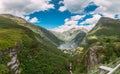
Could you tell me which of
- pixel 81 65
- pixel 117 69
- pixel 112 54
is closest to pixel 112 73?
pixel 117 69

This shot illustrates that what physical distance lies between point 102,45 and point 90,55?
262 inches

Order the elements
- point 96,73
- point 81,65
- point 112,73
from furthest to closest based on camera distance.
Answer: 1. point 81,65
2. point 96,73
3. point 112,73

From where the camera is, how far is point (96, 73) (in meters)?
31.0

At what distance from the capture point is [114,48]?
114875 mm

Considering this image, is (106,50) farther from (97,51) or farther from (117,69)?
(117,69)

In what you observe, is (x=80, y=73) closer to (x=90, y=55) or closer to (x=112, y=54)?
(x=90, y=55)

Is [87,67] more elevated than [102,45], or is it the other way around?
[102,45]

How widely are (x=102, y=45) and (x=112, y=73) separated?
104 meters

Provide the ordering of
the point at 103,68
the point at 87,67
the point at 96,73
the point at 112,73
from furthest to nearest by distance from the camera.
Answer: the point at 87,67 → the point at 96,73 → the point at 103,68 → the point at 112,73

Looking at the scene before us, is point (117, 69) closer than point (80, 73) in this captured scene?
Yes

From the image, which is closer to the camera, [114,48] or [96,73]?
[96,73]

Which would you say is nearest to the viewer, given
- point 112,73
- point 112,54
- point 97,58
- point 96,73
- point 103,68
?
point 112,73

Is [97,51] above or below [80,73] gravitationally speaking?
above

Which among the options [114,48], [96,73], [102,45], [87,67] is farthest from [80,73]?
[96,73]
